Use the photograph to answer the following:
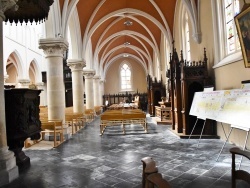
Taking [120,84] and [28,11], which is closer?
[28,11]

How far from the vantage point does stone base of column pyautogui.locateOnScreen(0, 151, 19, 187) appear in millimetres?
4316

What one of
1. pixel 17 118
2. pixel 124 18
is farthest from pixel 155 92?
pixel 17 118

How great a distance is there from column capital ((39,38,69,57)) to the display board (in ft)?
18.0

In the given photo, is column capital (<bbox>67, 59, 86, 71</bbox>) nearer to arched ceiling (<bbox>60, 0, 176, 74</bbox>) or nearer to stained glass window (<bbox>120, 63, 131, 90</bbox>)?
arched ceiling (<bbox>60, 0, 176, 74</bbox>)

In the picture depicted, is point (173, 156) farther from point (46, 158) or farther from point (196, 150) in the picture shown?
point (46, 158)

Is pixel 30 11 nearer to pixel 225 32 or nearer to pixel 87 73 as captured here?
pixel 225 32

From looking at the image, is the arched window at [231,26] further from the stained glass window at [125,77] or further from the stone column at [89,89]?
the stained glass window at [125,77]

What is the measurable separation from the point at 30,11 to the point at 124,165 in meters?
4.37

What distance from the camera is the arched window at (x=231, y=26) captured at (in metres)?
7.13

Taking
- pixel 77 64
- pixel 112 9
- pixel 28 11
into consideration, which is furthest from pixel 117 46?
pixel 28 11

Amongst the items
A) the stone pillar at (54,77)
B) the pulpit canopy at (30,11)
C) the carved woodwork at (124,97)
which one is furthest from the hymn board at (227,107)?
the carved woodwork at (124,97)

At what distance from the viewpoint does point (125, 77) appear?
3369 cm

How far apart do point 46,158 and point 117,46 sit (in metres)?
22.1

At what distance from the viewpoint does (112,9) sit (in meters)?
16.1
